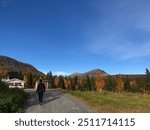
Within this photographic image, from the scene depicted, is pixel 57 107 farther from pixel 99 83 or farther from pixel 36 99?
pixel 99 83

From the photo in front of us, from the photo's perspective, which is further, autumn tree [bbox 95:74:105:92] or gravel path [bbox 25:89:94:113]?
autumn tree [bbox 95:74:105:92]

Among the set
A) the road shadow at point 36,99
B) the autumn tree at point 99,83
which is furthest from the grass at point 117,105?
the autumn tree at point 99,83

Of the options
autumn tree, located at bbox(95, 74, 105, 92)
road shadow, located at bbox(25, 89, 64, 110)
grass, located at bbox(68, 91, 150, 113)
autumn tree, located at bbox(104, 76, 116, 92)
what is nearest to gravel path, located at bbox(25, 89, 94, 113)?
road shadow, located at bbox(25, 89, 64, 110)

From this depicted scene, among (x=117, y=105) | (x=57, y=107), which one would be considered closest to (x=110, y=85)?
(x=117, y=105)

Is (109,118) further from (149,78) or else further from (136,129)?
(149,78)

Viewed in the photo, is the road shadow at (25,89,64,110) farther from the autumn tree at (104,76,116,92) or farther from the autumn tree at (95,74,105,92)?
the autumn tree at (104,76,116,92)

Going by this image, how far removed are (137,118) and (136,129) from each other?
1.48 meters

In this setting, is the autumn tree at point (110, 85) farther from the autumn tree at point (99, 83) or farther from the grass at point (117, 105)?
the grass at point (117, 105)

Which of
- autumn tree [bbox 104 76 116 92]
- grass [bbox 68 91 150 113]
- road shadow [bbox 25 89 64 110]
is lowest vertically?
grass [bbox 68 91 150 113]

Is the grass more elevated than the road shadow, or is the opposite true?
the road shadow

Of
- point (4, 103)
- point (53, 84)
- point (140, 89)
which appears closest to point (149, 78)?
point (140, 89)

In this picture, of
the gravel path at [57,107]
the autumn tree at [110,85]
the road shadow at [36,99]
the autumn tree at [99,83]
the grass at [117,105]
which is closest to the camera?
the gravel path at [57,107]

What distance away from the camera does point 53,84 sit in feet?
279

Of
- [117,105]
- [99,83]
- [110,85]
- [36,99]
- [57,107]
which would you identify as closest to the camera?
[57,107]
